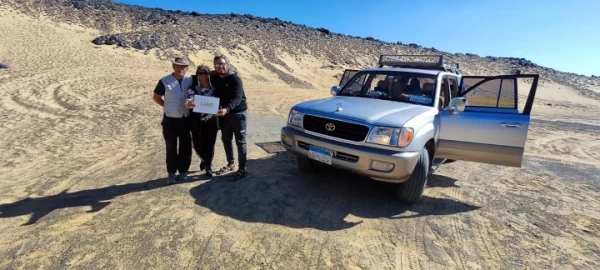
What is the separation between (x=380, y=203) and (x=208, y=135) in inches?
97.7

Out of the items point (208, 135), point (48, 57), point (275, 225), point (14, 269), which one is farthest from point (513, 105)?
point (48, 57)

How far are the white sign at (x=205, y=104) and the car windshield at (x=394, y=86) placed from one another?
2.20m

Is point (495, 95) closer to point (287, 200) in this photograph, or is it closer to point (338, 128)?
point (338, 128)

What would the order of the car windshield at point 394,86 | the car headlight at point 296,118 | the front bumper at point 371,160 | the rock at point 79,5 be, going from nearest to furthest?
1. the front bumper at point 371,160
2. the car headlight at point 296,118
3. the car windshield at point 394,86
4. the rock at point 79,5

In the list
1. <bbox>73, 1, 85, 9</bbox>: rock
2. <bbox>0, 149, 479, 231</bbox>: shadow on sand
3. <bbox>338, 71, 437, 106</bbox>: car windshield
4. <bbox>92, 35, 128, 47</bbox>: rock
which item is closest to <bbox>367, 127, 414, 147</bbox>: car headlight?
<bbox>0, 149, 479, 231</bbox>: shadow on sand

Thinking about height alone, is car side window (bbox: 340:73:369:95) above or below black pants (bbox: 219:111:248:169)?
above

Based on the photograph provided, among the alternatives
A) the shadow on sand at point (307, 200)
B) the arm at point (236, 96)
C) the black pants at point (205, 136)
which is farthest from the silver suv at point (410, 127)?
the black pants at point (205, 136)

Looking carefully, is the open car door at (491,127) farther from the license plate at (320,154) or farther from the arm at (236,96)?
the arm at (236,96)

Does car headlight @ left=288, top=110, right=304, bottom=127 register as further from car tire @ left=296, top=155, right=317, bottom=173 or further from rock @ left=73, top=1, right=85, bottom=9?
rock @ left=73, top=1, right=85, bottom=9

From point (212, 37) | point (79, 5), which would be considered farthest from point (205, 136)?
point (79, 5)

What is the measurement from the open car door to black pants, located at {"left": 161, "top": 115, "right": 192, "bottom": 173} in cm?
334

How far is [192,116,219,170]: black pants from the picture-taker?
457 centimetres

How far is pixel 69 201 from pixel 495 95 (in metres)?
5.67

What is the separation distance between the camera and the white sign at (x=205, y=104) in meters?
4.12
